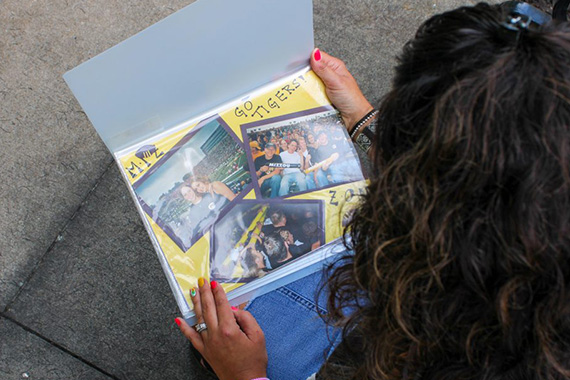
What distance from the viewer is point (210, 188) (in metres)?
1.05

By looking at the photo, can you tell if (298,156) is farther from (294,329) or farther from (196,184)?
(294,329)

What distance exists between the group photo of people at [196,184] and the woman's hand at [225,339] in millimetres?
120

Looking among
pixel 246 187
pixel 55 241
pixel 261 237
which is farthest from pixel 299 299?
pixel 55 241

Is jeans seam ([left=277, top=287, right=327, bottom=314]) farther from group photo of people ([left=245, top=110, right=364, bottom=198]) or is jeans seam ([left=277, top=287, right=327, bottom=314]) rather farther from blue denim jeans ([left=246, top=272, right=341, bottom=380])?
group photo of people ([left=245, top=110, right=364, bottom=198])

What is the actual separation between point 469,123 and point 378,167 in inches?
6.2

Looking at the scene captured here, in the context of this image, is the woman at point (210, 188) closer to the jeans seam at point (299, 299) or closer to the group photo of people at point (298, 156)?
the group photo of people at point (298, 156)

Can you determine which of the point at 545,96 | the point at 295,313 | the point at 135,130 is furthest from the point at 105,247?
the point at 545,96

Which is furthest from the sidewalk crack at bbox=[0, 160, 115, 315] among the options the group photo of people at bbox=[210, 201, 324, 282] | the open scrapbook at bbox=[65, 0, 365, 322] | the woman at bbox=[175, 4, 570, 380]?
the woman at bbox=[175, 4, 570, 380]

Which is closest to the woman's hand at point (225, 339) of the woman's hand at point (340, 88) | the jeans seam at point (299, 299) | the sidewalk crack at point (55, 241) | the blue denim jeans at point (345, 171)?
the jeans seam at point (299, 299)

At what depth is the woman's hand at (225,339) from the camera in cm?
98

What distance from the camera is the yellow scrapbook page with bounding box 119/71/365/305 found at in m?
1.02

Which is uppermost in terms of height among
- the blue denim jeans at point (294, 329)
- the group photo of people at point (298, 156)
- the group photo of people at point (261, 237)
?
the group photo of people at point (298, 156)

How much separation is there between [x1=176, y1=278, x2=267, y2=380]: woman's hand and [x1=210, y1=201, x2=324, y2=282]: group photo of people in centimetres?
5

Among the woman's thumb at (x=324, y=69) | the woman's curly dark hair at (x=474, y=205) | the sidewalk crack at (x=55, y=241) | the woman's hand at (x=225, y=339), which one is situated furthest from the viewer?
the sidewalk crack at (x=55, y=241)
